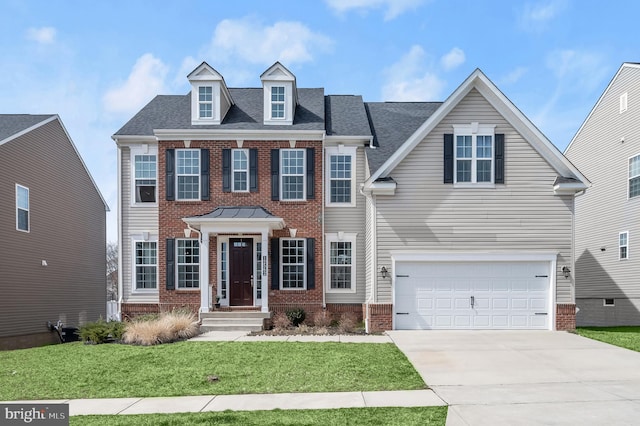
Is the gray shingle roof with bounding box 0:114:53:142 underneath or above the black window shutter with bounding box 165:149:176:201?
above

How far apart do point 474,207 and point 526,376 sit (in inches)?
282

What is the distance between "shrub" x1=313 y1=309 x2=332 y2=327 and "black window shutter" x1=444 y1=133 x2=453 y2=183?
6.10 m

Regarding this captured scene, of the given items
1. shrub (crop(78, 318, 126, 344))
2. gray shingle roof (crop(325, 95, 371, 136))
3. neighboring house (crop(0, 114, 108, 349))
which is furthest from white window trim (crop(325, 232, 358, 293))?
neighboring house (crop(0, 114, 108, 349))

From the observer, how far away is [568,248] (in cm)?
1636

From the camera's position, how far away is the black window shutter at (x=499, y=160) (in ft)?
54.4

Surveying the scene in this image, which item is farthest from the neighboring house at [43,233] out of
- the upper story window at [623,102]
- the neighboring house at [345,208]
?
the upper story window at [623,102]

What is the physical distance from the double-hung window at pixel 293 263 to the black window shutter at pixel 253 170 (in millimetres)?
2256

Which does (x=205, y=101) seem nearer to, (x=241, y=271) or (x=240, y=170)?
(x=240, y=170)

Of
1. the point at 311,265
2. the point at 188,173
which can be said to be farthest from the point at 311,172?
the point at 188,173

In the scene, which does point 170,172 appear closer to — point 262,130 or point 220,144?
point 220,144

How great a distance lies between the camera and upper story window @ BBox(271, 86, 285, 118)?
19812 millimetres

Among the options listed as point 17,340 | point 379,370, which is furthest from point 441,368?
point 17,340

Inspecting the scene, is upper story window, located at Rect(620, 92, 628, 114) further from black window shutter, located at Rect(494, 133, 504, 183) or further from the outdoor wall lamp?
the outdoor wall lamp

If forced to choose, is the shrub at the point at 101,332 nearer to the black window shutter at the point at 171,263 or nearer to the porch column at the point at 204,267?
the porch column at the point at 204,267
